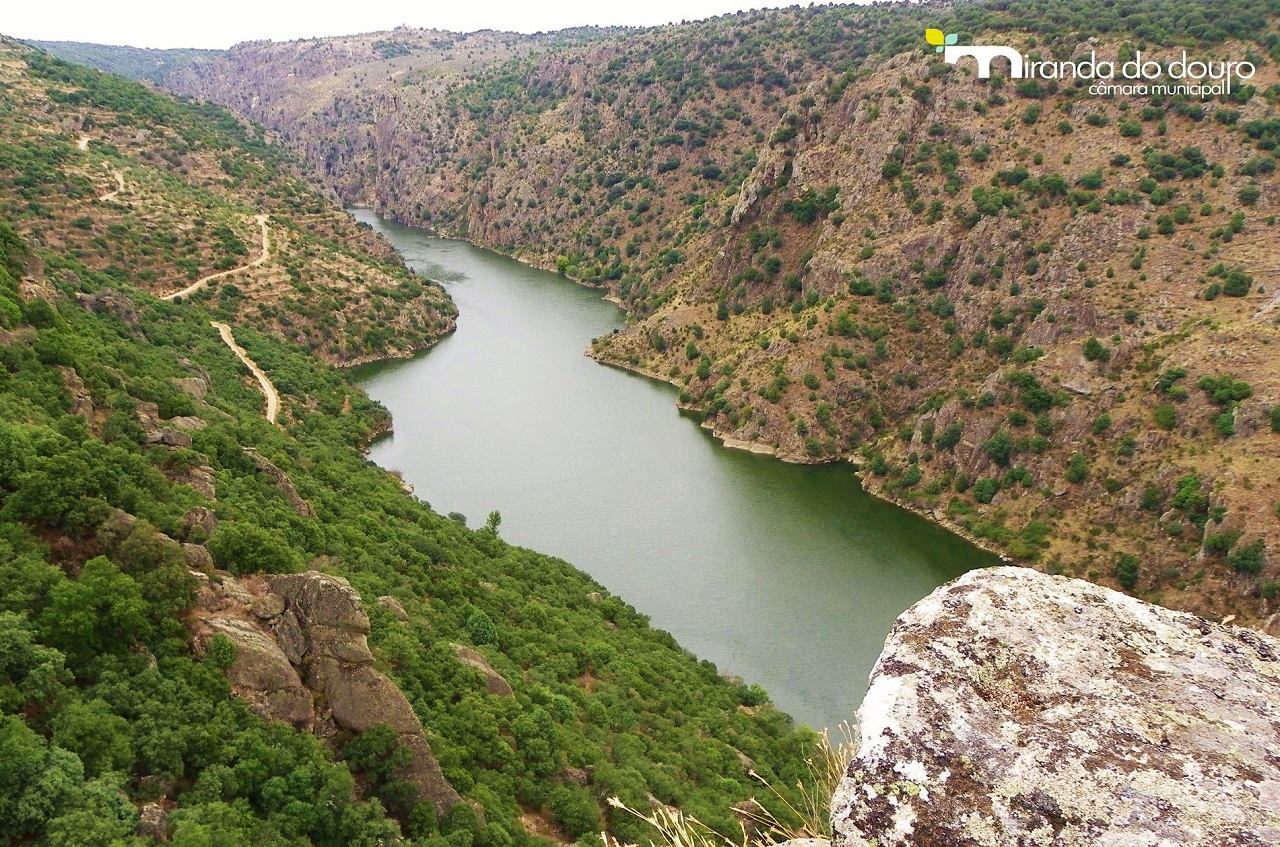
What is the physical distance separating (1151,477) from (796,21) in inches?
4123

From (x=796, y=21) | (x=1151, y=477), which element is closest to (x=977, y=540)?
(x=1151, y=477)

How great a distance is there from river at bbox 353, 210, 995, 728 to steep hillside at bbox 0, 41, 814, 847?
4447 mm

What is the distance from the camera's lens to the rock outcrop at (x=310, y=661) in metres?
17.2

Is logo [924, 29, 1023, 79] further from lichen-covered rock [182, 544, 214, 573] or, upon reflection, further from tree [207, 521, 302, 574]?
lichen-covered rock [182, 544, 214, 573]

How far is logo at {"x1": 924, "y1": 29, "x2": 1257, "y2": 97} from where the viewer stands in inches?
2574

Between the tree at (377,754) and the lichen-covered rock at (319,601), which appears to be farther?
the lichen-covered rock at (319,601)

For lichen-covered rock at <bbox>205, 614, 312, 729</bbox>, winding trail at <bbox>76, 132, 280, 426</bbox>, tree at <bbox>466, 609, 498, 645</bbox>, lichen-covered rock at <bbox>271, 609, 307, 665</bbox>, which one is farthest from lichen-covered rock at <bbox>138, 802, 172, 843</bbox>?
winding trail at <bbox>76, 132, 280, 426</bbox>

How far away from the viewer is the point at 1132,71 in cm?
6900

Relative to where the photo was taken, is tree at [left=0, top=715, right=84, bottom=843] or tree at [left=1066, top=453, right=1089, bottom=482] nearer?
tree at [left=0, top=715, right=84, bottom=843]

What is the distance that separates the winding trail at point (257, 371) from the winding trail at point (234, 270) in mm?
4956

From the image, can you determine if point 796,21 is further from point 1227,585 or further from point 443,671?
point 443,671

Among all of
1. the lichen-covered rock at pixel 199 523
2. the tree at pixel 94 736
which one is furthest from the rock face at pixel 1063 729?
the lichen-covered rock at pixel 199 523

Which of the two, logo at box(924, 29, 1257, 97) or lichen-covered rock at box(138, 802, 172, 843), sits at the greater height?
logo at box(924, 29, 1257, 97)

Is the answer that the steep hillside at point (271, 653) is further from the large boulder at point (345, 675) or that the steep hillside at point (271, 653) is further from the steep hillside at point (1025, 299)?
the steep hillside at point (1025, 299)
